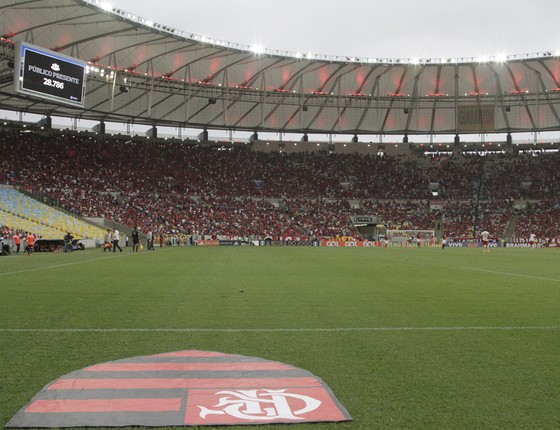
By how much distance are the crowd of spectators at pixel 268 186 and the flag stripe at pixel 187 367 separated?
4323 centimetres

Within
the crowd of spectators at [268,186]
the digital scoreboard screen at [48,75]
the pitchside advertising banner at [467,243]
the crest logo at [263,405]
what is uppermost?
the digital scoreboard screen at [48,75]

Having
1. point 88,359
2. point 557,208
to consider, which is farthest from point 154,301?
point 557,208

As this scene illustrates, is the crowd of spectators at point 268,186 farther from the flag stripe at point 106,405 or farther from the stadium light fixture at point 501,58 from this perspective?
the flag stripe at point 106,405

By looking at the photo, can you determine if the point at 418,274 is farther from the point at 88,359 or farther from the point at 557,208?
the point at 557,208

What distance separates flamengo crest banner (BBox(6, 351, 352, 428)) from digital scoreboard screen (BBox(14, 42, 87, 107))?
23.7 m

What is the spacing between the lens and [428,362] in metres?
5.14

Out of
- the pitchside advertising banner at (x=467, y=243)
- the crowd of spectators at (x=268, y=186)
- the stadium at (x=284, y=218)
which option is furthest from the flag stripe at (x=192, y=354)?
the pitchside advertising banner at (x=467, y=243)

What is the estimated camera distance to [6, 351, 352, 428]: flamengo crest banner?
356 centimetres

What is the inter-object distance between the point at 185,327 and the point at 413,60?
49904 millimetres

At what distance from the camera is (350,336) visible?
6.46 metres

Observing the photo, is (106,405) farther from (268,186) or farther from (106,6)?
(268,186)

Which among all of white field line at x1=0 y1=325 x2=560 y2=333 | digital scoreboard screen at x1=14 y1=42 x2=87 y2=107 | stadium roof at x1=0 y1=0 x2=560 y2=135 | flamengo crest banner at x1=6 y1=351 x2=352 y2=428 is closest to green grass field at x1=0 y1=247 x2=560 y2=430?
white field line at x1=0 y1=325 x2=560 y2=333

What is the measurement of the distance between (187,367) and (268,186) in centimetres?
5771

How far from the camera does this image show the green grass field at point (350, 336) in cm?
392
